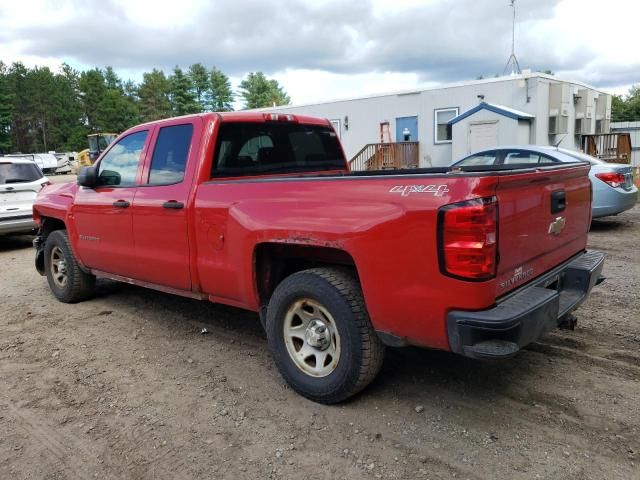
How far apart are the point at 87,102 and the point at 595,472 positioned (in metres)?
91.4

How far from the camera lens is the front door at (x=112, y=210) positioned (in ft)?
15.4

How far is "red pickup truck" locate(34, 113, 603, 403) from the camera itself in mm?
2643

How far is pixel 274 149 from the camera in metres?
4.56

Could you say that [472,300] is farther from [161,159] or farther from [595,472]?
[161,159]

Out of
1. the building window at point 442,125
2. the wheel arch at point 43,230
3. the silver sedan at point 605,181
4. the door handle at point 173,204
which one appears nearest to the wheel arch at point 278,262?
the door handle at point 173,204

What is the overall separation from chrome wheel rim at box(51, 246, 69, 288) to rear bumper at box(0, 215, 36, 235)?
4289 mm

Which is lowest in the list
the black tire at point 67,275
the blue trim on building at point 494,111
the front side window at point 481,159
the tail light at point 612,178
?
the black tire at point 67,275

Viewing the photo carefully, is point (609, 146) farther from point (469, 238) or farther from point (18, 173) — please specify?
point (469, 238)

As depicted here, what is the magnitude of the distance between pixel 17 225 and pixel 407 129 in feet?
48.3

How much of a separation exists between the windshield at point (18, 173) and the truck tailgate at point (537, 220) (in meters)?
9.91

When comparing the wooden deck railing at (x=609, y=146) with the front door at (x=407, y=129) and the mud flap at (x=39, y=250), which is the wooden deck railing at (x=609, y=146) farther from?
the mud flap at (x=39, y=250)

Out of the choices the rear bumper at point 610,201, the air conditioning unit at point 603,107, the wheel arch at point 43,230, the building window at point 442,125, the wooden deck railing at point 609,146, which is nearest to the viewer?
the wheel arch at point 43,230

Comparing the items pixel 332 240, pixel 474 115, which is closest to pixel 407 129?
pixel 474 115

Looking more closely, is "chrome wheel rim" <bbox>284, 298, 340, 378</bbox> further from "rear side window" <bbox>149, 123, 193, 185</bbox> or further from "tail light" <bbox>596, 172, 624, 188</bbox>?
"tail light" <bbox>596, 172, 624, 188</bbox>
